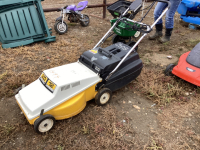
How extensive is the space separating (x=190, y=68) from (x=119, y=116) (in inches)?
56.5

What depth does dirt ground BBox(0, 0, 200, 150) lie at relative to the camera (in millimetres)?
1900

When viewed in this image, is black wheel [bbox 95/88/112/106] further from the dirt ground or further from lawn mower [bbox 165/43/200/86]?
lawn mower [bbox 165/43/200/86]

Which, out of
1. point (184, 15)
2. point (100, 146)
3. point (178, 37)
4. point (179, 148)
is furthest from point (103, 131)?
point (184, 15)

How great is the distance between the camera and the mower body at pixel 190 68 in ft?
8.23

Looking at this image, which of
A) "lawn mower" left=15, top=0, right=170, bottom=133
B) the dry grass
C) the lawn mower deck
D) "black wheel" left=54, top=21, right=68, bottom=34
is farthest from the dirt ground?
"black wheel" left=54, top=21, right=68, bottom=34

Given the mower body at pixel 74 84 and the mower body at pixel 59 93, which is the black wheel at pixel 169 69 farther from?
the mower body at pixel 59 93

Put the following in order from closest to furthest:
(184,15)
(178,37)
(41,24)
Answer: (41,24) → (178,37) → (184,15)

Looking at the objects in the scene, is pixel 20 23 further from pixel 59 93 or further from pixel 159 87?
pixel 159 87

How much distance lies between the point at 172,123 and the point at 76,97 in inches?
52.0

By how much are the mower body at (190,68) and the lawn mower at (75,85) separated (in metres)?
0.73

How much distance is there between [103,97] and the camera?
7.61 ft

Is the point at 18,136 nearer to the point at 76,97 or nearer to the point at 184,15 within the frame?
the point at 76,97

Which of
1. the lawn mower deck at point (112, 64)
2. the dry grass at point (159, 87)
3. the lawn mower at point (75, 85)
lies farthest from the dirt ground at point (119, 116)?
the lawn mower deck at point (112, 64)

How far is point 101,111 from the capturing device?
7.56 ft
